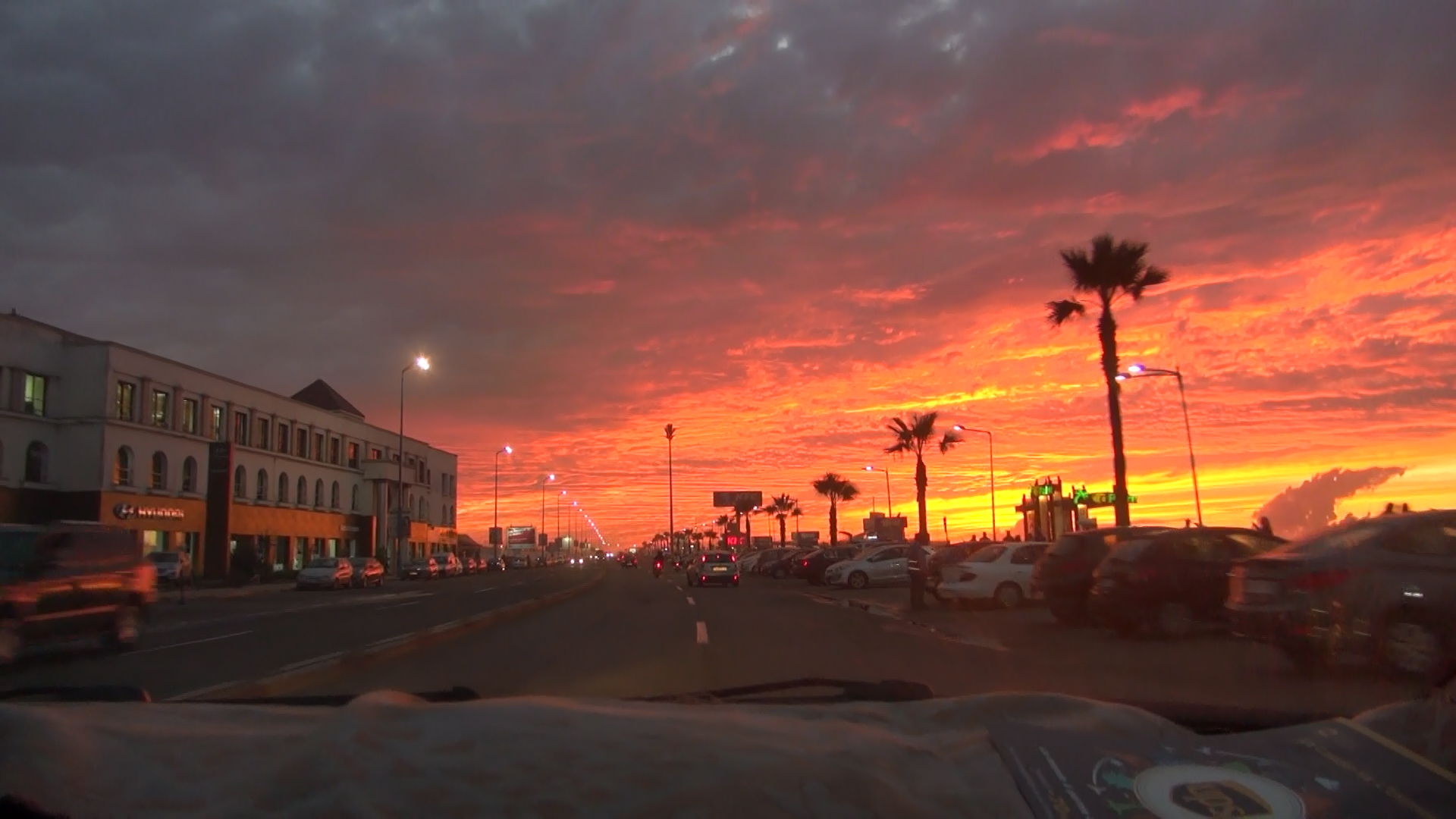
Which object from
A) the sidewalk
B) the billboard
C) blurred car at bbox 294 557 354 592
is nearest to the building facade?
blurred car at bbox 294 557 354 592

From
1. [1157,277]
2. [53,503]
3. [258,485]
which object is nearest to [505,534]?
[258,485]

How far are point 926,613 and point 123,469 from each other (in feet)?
141

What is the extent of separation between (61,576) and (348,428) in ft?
225

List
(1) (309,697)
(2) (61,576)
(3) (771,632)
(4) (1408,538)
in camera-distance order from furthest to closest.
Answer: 1. (3) (771,632)
2. (2) (61,576)
3. (4) (1408,538)
4. (1) (309,697)

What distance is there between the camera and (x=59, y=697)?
11.6 ft

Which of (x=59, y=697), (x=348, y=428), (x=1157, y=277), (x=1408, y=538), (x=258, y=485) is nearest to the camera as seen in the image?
(x=59, y=697)

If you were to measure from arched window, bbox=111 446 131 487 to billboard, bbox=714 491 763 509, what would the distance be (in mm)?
78821

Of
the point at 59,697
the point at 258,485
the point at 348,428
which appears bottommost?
the point at 59,697

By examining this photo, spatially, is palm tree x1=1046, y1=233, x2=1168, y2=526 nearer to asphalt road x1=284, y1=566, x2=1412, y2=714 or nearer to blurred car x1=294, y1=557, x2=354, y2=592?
asphalt road x1=284, y1=566, x2=1412, y2=714

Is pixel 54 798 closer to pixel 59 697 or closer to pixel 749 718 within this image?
pixel 749 718

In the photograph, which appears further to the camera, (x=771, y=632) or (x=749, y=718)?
(x=771, y=632)

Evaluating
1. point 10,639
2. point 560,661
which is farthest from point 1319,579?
point 10,639

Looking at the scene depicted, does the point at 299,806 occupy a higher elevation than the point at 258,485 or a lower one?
lower

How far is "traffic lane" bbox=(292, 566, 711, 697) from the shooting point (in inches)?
435
